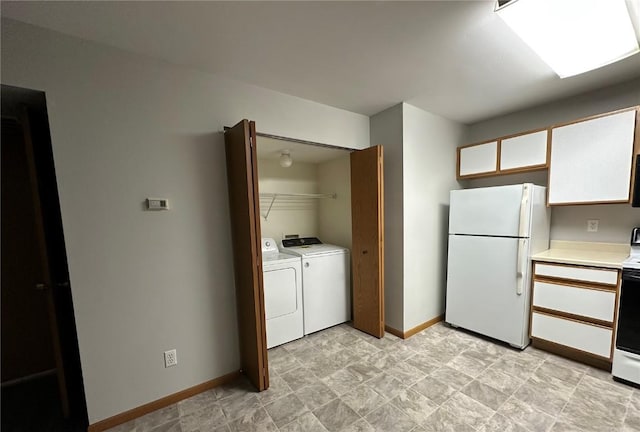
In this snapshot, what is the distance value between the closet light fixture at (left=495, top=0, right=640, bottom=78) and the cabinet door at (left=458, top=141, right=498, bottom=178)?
0.99 meters

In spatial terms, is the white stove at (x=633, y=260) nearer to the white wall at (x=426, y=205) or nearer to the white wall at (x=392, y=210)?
the white wall at (x=426, y=205)

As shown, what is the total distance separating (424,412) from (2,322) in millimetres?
3305

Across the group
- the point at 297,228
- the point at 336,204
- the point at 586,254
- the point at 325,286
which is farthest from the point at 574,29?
the point at 297,228

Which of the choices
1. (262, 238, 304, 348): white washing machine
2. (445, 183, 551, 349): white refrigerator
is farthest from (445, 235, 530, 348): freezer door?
(262, 238, 304, 348): white washing machine

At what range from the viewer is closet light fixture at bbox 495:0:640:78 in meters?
1.26

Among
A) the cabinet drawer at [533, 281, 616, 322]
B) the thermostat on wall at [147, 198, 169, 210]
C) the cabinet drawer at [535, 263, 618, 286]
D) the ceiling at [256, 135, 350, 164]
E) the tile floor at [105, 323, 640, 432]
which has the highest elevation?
the ceiling at [256, 135, 350, 164]

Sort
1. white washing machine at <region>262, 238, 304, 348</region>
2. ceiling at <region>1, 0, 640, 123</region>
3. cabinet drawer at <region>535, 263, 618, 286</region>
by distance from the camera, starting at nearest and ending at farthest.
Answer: ceiling at <region>1, 0, 640, 123</region> → cabinet drawer at <region>535, 263, 618, 286</region> → white washing machine at <region>262, 238, 304, 348</region>

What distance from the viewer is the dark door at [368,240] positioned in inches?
97.6

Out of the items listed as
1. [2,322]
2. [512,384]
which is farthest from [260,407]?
[2,322]

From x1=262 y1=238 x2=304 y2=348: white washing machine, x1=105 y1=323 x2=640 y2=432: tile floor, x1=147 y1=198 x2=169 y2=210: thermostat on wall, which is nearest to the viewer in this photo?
x1=105 y1=323 x2=640 y2=432: tile floor

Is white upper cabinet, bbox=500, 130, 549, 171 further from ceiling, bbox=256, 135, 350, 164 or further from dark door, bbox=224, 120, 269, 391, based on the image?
dark door, bbox=224, 120, 269, 391

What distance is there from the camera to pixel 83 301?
148cm

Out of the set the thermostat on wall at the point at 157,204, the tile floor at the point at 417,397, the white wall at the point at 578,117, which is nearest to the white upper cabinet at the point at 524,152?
the white wall at the point at 578,117

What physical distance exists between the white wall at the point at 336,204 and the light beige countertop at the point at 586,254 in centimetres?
197
